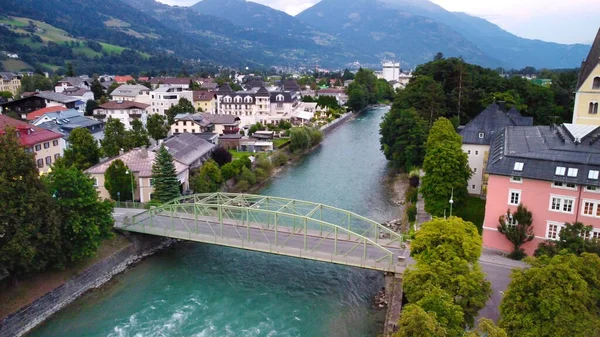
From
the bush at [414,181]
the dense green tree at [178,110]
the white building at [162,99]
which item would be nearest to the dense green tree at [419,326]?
the bush at [414,181]

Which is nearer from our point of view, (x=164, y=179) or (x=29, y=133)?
(x=164, y=179)

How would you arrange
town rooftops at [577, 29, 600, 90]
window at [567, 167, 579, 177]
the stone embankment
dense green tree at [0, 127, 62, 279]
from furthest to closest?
town rooftops at [577, 29, 600, 90] → window at [567, 167, 579, 177] → the stone embankment → dense green tree at [0, 127, 62, 279]

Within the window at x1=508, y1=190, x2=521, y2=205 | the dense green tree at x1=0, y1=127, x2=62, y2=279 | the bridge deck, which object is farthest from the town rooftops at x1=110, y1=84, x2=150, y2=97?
the window at x1=508, y1=190, x2=521, y2=205

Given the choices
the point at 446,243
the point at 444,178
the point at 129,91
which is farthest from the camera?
the point at 129,91

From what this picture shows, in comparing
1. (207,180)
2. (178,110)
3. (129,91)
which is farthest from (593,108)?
(129,91)

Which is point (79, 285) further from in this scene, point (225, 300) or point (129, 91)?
point (129, 91)

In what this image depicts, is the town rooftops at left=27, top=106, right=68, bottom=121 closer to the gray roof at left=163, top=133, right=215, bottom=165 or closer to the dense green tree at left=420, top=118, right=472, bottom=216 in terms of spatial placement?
the gray roof at left=163, top=133, right=215, bottom=165
